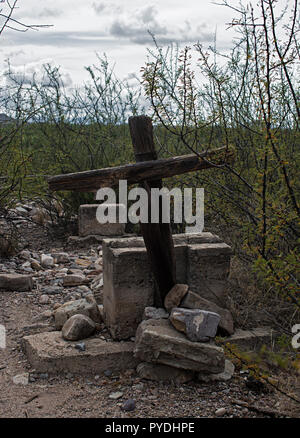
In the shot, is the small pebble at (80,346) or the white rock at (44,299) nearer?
the small pebble at (80,346)

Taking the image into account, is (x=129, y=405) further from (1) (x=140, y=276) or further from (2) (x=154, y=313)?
(1) (x=140, y=276)

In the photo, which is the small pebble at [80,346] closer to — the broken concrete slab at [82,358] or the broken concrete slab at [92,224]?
the broken concrete slab at [82,358]

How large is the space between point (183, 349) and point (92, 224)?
13.7 feet

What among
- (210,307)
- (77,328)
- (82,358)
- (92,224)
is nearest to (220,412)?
(210,307)

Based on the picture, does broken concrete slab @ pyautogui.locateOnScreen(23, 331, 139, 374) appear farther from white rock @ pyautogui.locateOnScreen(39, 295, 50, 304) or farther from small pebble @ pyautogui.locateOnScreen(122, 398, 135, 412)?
white rock @ pyautogui.locateOnScreen(39, 295, 50, 304)

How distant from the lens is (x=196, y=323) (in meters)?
3.48

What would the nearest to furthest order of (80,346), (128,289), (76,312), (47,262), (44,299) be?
(80,346) < (128,289) < (76,312) < (44,299) < (47,262)

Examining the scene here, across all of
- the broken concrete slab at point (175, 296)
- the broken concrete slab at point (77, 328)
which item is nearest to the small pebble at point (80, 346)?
the broken concrete slab at point (77, 328)

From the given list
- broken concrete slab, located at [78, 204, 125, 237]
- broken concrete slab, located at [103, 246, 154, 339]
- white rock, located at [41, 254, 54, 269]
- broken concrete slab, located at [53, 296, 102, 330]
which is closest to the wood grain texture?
broken concrete slab, located at [103, 246, 154, 339]

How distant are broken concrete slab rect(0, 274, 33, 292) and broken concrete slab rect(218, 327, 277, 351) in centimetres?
249

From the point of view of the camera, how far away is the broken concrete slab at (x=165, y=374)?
3.45 meters

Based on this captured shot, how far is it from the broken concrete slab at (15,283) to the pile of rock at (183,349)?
2241 mm
